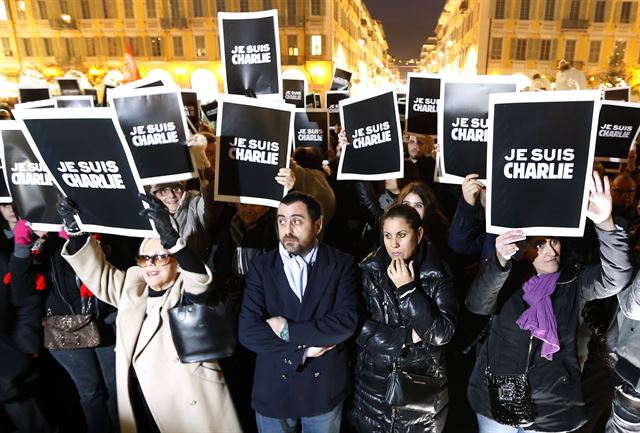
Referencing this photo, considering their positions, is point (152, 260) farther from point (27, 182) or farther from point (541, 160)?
point (541, 160)

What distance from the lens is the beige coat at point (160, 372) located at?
8.90 ft

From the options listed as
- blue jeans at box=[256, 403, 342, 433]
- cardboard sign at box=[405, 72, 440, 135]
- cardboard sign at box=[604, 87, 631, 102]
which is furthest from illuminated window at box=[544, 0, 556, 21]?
blue jeans at box=[256, 403, 342, 433]

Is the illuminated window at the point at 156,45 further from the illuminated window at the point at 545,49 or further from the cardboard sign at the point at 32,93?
the cardboard sign at the point at 32,93

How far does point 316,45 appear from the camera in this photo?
138 ft

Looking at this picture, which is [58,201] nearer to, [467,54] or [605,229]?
[605,229]

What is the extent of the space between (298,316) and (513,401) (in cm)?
135

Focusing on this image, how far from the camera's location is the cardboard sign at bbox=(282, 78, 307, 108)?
330 inches

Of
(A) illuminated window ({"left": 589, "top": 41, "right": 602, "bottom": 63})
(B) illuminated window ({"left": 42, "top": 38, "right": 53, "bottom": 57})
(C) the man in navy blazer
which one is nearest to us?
(C) the man in navy blazer

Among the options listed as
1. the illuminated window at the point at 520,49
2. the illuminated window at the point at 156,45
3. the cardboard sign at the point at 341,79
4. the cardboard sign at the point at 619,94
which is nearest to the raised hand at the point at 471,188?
the cardboard sign at the point at 619,94

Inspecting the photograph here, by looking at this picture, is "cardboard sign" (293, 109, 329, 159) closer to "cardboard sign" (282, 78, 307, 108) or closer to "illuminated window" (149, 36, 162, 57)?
"cardboard sign" (282, 78, 307, 108)

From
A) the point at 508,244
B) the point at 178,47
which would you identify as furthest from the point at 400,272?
the point at 178,47

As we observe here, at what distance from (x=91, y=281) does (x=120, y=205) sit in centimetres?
54

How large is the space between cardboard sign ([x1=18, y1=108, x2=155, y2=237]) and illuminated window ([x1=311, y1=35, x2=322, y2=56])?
140 feet

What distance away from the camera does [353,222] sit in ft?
15.4
